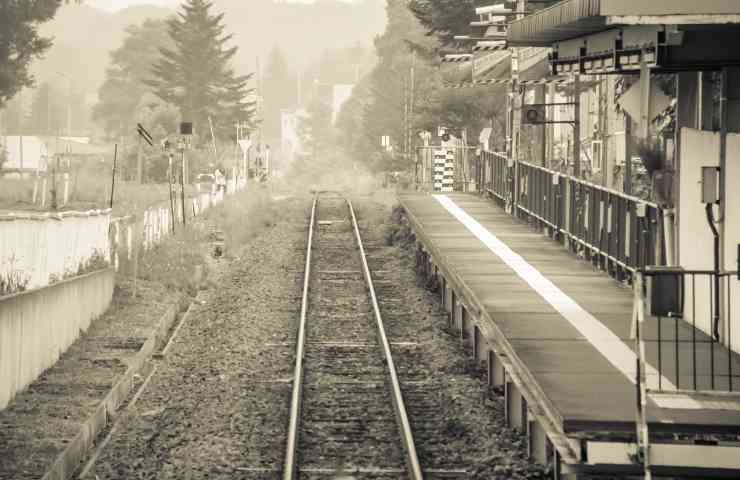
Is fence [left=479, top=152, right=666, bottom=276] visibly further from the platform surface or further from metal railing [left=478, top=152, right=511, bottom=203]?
the platform surface

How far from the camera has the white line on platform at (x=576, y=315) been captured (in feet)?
37.8

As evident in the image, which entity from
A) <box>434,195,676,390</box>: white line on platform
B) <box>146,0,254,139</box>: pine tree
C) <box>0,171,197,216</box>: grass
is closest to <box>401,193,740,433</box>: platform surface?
<box>434,195,676,390</box>: white line on platform

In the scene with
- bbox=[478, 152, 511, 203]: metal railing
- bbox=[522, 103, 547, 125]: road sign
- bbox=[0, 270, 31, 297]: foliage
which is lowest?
bbox=[0, 270, 31, 297]: foliage

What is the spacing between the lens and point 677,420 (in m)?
9.02

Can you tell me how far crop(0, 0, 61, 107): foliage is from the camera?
61750mm

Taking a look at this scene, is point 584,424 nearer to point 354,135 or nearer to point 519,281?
point 519,281

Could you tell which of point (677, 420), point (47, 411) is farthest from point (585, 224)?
point (677, 420)

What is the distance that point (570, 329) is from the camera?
13.4 m

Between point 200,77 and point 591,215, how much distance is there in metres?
72.8

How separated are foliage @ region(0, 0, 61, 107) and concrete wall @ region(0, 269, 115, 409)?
44983 millimetres

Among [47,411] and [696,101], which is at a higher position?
[696,101]

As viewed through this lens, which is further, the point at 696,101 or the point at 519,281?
the point at 519,281

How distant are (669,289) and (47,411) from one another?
21.4 feet

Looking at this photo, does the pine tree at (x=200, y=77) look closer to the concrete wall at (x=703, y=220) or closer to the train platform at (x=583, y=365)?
the train platform at (x=583, y=365)
